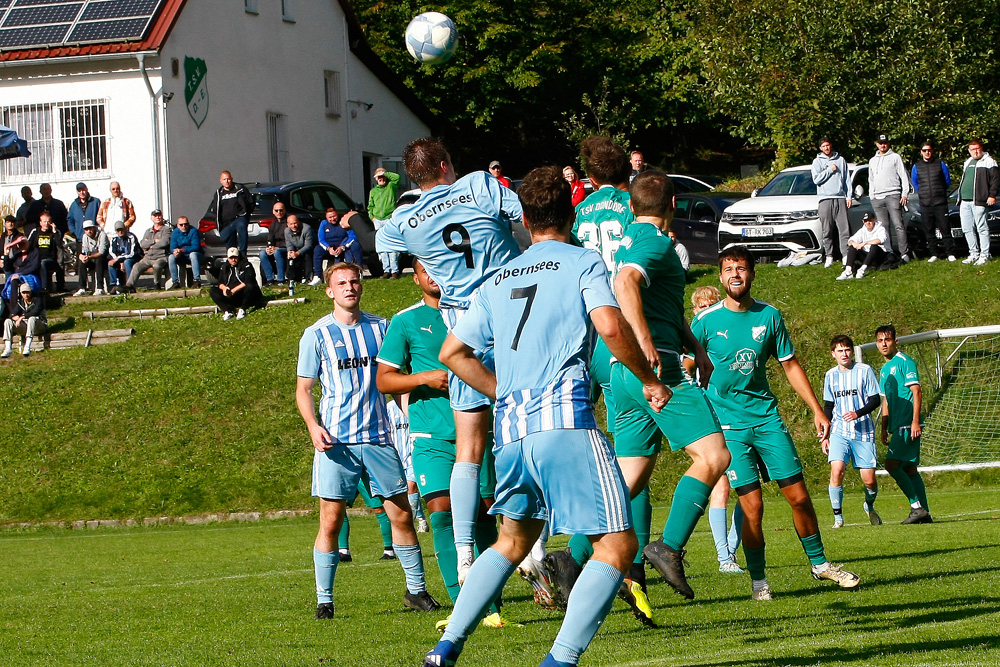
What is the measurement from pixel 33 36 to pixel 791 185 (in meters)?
17.8

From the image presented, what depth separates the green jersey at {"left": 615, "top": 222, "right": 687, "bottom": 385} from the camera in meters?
7.02

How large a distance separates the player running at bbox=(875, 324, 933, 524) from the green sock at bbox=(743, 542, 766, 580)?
5366 mm

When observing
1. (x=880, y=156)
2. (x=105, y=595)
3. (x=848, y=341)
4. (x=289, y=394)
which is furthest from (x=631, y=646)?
(x=880, y=156)

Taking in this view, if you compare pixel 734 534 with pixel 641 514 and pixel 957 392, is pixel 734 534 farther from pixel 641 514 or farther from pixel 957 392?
pixel 957 392

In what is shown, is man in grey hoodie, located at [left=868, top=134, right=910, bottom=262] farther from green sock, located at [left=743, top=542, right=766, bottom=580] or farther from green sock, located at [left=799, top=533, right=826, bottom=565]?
green sock, located at [left=743, top=542, right=766, bottom=580]

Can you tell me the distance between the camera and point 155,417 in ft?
65.3

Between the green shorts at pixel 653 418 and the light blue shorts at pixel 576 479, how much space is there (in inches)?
74.9

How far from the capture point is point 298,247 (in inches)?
1023

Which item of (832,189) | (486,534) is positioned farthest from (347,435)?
(832,189)

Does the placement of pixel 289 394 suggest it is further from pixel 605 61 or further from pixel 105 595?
pixel 605 61

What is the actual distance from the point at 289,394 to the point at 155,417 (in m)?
2.06

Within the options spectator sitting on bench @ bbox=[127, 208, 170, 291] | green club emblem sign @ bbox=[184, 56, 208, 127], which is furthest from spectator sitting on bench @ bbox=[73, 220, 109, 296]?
green club emblem sign @ bbox=[184, 56, 208, 127]

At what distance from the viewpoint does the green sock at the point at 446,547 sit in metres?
7.48

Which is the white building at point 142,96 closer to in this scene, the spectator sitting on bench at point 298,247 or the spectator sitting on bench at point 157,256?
the spectator sitting on bench at point 157,256
